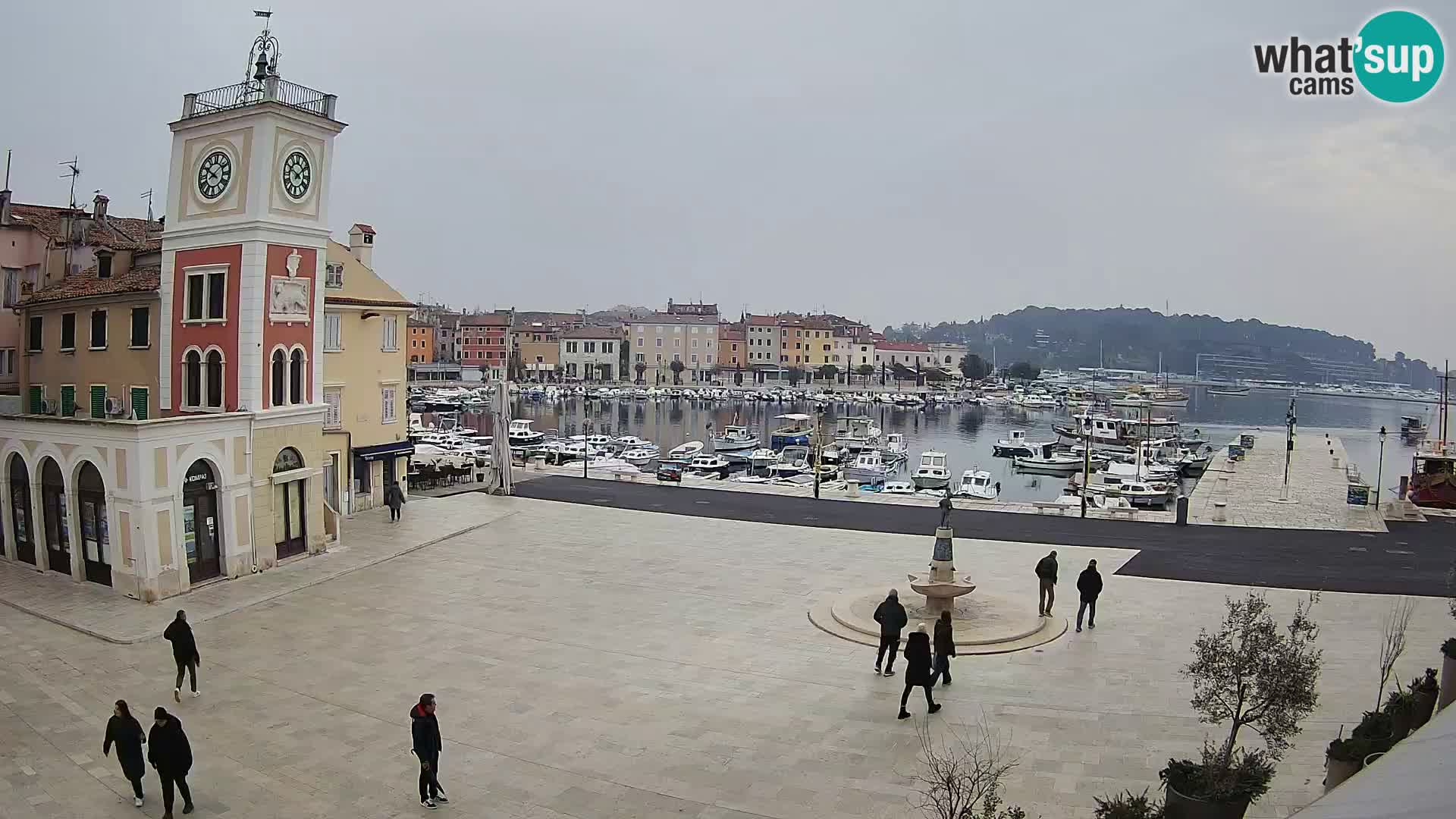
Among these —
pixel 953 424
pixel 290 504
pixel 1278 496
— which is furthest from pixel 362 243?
pixel 953 424

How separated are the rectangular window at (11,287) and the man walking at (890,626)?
86.5ft

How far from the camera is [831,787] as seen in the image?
1002 cm

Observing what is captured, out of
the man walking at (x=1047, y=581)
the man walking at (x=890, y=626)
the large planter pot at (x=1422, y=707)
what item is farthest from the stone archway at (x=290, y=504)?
the large planter pot at (x=1422, y=707)

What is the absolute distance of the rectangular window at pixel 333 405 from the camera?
28.0m

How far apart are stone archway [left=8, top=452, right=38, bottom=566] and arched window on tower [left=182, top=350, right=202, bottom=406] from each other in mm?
3391

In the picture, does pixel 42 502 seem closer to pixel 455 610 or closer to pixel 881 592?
pixel 455 610

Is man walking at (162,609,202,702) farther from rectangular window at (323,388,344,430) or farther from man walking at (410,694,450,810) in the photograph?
rectangular window at (323,388,344,430)

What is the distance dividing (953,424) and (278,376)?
312 ft

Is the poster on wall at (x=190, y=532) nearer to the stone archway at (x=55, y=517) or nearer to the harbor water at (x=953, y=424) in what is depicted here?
the stone archway at (x=55, y=517)

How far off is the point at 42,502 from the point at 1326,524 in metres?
32.2

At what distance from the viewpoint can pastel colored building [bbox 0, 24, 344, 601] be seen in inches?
725

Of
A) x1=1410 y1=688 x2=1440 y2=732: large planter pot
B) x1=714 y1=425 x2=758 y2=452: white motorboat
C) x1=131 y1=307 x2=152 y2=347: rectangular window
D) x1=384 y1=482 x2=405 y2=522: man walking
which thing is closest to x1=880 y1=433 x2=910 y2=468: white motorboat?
x1=714 y1=425 x2=758 y2=452: white motorboat

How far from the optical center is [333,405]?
28266 millimetres

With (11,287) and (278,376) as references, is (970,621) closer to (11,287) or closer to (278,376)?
(278,376)
